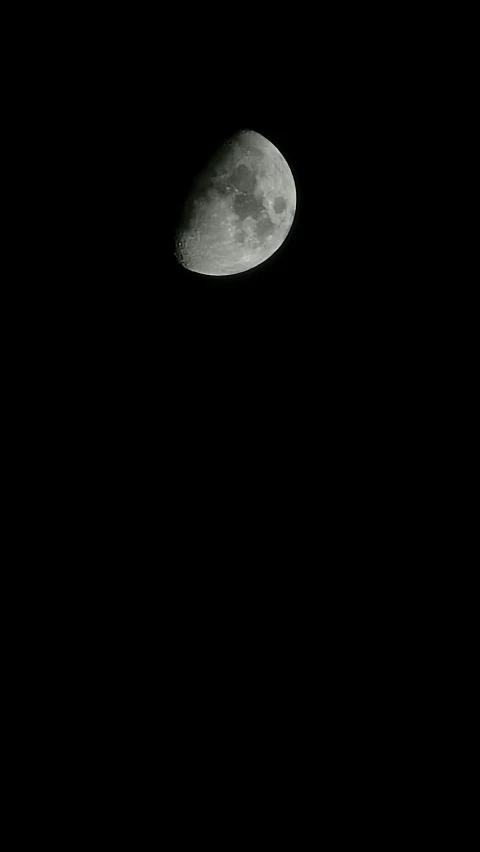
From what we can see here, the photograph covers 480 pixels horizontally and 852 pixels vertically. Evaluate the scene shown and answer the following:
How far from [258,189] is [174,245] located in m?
0.42

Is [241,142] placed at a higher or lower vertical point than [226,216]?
higher

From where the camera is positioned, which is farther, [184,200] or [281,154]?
[281,154]

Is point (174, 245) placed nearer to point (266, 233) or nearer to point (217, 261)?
point (217, 261)

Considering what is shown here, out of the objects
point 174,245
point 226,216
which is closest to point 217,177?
point 226,216

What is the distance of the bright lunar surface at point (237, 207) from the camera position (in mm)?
2465

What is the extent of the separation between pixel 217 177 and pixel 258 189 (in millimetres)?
169

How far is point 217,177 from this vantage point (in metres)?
2.46

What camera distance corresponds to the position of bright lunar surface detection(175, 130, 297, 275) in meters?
2.46

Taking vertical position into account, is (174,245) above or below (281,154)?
below

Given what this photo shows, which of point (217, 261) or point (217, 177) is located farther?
point (217, 261)

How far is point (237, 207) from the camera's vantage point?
246 cm

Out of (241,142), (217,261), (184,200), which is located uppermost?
(241,142)

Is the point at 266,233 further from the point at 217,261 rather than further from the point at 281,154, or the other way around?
the point at 281,154

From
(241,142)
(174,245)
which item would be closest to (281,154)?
(241,142)
